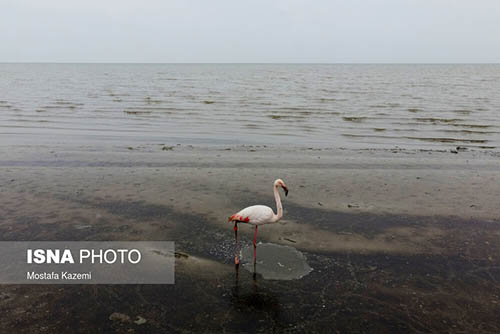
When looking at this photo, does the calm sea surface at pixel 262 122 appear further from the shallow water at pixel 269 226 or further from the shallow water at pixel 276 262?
the shallow water at pixel 276 262

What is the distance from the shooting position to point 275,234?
7.97m

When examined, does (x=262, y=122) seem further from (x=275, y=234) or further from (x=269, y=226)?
(x=275, y=234)

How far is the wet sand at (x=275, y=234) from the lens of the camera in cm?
525

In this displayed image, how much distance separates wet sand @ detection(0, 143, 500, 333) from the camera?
207 inches

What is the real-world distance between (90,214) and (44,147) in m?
9.45

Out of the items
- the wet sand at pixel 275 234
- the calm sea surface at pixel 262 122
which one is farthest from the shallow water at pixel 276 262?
the calm sea surface at pixel 262 122

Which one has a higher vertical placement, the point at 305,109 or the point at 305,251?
the point at 305,109

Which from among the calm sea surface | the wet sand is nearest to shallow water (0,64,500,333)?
the wet sand

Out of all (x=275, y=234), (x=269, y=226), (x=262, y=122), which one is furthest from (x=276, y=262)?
(x=262, y=122)

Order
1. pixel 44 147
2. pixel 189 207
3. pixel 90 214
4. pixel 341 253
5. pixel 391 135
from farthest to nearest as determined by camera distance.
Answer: pixel 391 135, pixel 44 147, pixel 189 207, pixel 90 214, pixel 341 253

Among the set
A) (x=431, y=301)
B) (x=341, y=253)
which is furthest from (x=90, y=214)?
(x=431, y=301)

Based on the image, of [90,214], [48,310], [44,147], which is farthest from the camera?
[44,147]

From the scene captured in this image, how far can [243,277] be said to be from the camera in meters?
6.21

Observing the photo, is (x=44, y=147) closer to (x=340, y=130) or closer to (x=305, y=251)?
(x=305, y=251)
